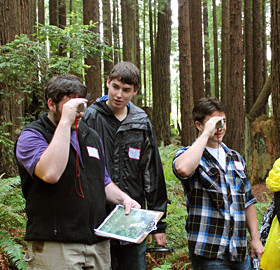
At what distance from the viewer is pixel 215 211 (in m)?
2.89

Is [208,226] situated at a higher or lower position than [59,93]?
lower

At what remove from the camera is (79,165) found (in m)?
2.45

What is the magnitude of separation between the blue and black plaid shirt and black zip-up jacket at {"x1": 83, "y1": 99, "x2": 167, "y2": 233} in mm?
391

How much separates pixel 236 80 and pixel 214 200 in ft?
28.5

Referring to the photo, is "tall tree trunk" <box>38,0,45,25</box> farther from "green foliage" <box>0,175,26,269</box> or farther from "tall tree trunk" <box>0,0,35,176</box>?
"green foliage" <box>0,175,26,269</box>

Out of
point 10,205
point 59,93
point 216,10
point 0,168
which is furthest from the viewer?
point 216,10

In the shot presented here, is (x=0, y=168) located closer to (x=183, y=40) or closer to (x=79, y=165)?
(x=79, y=165)

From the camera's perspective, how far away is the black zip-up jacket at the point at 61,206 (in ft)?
7.49

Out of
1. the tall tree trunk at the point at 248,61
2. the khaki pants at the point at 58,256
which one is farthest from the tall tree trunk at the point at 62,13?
the khaki pants at the point at 58,256

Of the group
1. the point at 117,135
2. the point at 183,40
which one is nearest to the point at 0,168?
the point at 117,135

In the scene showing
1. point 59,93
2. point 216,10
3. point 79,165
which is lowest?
point 79,165

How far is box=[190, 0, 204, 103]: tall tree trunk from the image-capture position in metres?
15.0

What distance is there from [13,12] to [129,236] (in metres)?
6.57

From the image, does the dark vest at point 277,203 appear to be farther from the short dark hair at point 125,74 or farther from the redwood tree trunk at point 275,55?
the redwood tree trunk at point 275,55
